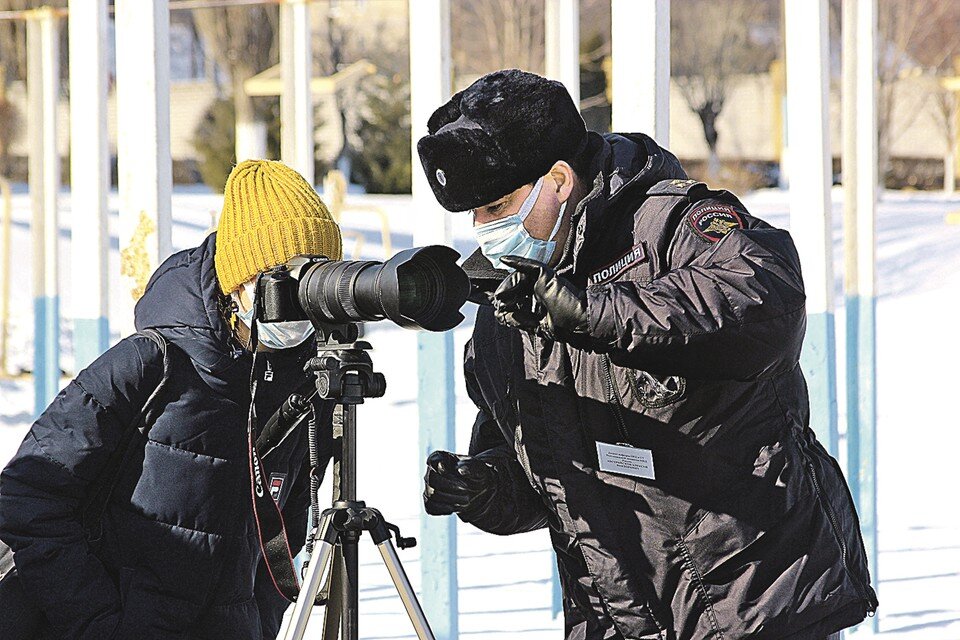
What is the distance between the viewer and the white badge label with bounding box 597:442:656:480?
224 centimetres

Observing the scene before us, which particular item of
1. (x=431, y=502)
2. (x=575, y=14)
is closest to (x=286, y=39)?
(x=575, y=14)

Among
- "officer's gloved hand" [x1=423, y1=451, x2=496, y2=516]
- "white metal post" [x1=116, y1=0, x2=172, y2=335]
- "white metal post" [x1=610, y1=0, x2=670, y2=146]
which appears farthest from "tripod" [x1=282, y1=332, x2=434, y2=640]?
"white metal post" [x1=116, y1=0, x2=172, y2=335]

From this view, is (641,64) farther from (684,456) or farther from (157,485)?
(157,485)

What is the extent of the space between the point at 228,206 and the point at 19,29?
20.2 metres

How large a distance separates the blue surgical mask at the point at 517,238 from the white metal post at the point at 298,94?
3831 millimetres

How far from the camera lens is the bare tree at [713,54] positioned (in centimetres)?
1981

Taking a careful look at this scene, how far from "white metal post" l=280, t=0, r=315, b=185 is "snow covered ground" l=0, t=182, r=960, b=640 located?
182cm

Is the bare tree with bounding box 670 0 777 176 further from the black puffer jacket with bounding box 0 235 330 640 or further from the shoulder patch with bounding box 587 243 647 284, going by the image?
the shoulder patch with bounding box 587 243 647 284

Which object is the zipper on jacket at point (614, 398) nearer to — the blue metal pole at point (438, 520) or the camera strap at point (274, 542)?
the camera strap at point (274, 542)

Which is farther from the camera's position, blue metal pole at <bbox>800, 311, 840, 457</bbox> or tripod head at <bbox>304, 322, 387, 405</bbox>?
blue metal pole at <bbox>800, 311, 840, 457</bbox>

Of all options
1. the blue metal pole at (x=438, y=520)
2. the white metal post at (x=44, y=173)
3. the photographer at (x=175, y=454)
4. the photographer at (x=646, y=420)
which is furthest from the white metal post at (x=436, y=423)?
the white metal post at (x=44, y=173)

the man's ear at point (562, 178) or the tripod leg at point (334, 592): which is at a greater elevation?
the man's ear at point (562, 178)

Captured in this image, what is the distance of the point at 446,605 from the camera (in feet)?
15.1

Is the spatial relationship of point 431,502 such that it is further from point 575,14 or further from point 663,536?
point 575,14
